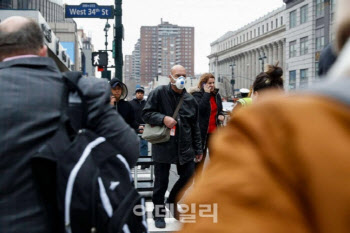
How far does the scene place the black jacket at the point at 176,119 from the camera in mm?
6137

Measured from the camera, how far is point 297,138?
75cm

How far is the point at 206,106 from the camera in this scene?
775cm

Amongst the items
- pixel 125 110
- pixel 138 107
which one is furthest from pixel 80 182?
pixel 138 107

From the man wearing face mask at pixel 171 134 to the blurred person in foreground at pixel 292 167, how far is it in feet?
17.2

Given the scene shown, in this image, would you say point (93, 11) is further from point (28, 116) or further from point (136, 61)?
point (136, 61)

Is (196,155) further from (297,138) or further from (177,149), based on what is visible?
(297,138)

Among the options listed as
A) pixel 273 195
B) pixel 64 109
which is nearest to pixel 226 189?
pixel 273 195

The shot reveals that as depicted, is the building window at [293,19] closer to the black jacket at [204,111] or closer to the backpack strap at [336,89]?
the black jacket at [204,111]

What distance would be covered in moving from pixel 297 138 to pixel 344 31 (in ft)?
0.78

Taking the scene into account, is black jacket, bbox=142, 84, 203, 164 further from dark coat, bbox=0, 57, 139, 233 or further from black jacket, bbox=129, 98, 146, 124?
black jacket, bbox=129, 98, 146, 124

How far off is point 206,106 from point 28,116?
18.7ft

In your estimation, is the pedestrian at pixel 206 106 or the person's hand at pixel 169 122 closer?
the person's hand at pixel 169 122

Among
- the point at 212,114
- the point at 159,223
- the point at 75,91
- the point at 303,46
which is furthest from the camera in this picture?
the point at 303,46

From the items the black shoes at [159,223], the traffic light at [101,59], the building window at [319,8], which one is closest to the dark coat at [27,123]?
the black shoes at [159,223]
